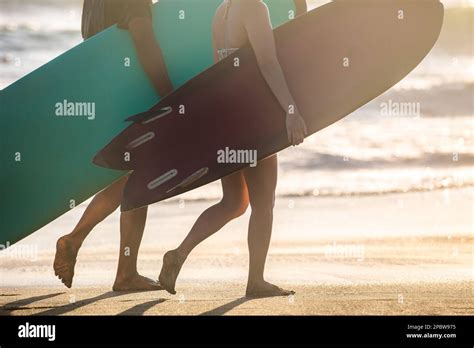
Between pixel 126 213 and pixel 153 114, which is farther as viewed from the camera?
pixel 126 213

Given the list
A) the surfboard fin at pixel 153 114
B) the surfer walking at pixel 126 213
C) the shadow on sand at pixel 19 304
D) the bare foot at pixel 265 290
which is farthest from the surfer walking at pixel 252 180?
the shadow on sand at pixel 19 304

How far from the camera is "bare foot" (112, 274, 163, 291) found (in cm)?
449

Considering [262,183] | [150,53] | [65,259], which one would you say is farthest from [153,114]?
[65,259]

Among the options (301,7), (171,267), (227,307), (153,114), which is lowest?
(227,307)

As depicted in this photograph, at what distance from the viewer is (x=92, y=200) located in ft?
15.2

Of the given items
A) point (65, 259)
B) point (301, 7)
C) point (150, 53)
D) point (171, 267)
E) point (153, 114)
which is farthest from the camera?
point (301, 7)

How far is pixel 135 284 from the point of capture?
4500 millimetres

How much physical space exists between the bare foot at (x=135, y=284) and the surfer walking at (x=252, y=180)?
2.09ft

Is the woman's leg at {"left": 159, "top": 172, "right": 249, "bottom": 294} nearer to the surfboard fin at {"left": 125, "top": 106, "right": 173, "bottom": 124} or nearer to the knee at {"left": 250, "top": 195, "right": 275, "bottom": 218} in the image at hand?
the knee at {"left": 250, "top": 195, "right": 275, "bottom": 218}

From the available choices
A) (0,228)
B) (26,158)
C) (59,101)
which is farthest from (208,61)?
(0,228)

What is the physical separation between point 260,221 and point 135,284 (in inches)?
37.9

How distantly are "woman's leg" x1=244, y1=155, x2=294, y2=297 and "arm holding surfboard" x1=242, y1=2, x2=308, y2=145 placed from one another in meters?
0.25

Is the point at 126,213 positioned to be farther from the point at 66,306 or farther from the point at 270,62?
the point at 270,62

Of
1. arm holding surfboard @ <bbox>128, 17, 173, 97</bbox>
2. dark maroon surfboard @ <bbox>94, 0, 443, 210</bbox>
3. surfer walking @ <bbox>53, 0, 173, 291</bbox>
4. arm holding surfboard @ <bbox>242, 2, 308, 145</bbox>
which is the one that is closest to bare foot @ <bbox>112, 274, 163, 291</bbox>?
surfer walking @ <bbox>53, 0, 173, 291</bbox>
